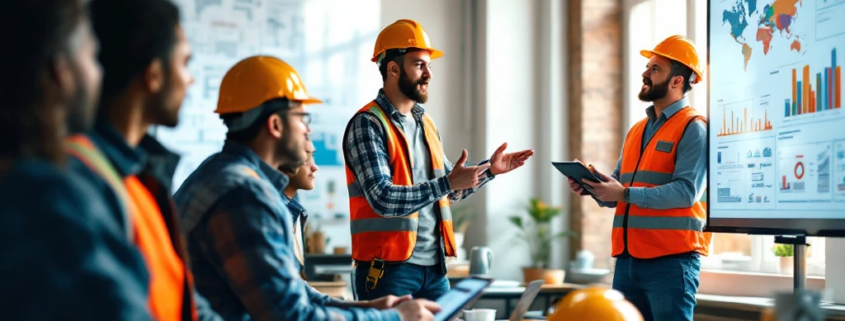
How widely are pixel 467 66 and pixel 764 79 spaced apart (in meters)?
4.07

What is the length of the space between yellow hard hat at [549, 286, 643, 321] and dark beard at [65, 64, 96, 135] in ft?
3.42

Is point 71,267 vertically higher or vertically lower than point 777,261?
higher

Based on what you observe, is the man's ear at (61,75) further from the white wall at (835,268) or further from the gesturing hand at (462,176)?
the white wall at (835,268)

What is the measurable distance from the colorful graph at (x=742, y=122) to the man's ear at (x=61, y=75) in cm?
288

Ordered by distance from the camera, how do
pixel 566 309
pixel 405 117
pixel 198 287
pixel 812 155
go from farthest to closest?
pixel 405 117, pixel 812 155, pixel 198 287, pixel 566 309

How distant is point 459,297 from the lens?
205 centimetres

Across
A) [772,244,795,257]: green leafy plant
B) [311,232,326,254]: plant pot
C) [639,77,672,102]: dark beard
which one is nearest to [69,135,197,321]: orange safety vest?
[639,77,672,102]: dark beard

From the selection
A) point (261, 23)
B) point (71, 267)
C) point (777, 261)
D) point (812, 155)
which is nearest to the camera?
point (71, 267)

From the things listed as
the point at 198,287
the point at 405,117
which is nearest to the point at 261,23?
the point at 405,117

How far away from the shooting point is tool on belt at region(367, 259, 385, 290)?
11.3 ft

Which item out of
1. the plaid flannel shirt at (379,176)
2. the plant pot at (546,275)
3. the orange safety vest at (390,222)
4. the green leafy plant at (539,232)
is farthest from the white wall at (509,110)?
the plaid flannel shirt at (379,176)

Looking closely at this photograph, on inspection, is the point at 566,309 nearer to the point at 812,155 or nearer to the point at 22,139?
the point at 22,139

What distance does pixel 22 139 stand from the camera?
94 centimetres

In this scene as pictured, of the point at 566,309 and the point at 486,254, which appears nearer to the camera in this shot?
the point at 566,309
